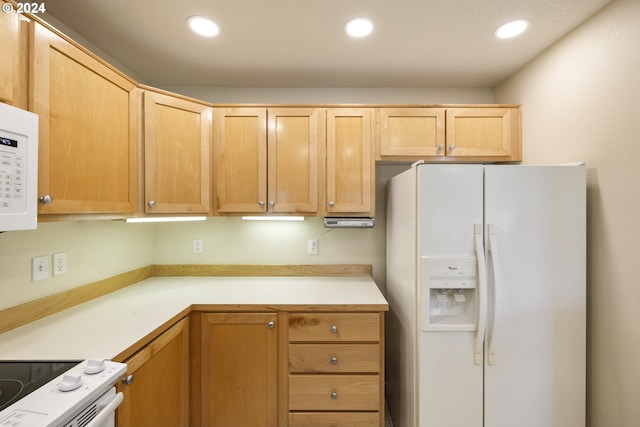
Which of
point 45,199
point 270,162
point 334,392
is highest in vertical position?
point 270,162

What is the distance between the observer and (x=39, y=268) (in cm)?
136

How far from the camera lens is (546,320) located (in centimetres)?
140

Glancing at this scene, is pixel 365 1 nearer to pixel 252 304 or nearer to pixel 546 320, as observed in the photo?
pixel 252 304

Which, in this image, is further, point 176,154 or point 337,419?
point 176,154

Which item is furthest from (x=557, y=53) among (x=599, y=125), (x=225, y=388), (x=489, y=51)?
(x=225, y=388)

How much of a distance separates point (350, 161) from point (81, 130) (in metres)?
1.49

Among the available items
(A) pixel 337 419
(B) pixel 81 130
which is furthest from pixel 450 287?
(B) pixel 81 130

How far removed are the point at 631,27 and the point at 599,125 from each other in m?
0.43

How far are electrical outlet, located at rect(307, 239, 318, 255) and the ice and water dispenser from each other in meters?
1.05

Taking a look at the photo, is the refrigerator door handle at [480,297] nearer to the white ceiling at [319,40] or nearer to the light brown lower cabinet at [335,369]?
the light brown lower cabinet at [335,369]

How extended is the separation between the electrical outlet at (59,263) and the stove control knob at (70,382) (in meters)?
0.85

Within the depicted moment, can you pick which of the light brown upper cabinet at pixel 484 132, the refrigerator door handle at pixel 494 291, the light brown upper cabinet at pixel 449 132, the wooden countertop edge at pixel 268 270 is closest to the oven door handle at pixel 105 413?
the wooden countertop edge at pixel 268 270

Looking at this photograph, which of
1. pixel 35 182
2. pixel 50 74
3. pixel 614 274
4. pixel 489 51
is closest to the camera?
pixel 35 182

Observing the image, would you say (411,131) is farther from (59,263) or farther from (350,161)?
(59,263)
